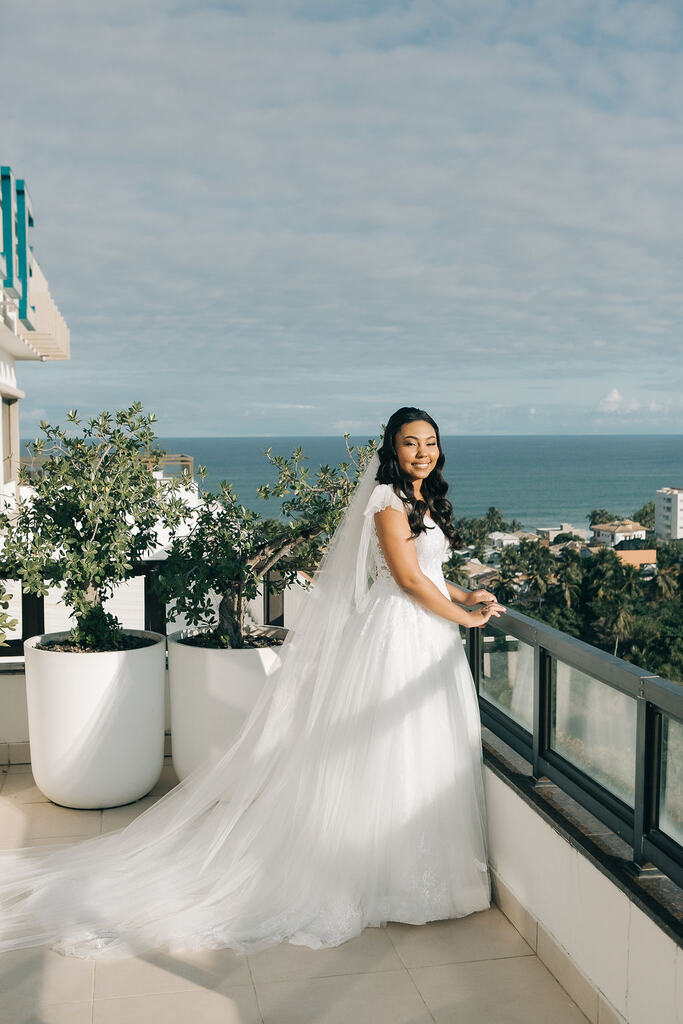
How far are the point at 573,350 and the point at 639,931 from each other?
76.9 m

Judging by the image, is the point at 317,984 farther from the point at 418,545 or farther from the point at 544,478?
the point at 544,478

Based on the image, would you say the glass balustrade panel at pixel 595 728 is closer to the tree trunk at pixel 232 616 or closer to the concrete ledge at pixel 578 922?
the concrete ledge at pixel 578 922

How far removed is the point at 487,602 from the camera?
117 inches

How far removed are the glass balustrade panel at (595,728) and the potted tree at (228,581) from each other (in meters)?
1.45

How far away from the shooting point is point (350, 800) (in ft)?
9.39

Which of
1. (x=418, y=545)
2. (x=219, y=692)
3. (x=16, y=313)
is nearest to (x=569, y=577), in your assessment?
(x=16, y=313)

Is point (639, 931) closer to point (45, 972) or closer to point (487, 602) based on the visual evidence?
point (487, 602)

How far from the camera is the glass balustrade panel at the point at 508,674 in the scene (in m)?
2.87

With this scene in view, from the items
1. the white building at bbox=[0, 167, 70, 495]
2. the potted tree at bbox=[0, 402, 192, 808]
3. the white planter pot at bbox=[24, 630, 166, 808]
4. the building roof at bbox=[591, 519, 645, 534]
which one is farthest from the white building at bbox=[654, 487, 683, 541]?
the white planter pot at bbox=[24, 630, 166, 808]

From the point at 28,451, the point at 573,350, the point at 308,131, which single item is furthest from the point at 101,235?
the point at 28,451

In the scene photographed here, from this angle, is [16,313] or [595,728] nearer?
[595,728]

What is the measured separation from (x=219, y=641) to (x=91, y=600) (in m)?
0.57

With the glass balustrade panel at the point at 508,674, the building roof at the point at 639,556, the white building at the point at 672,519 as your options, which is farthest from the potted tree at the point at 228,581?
the white building at the point at 672,519

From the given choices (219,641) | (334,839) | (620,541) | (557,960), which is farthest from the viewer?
(620,541)
